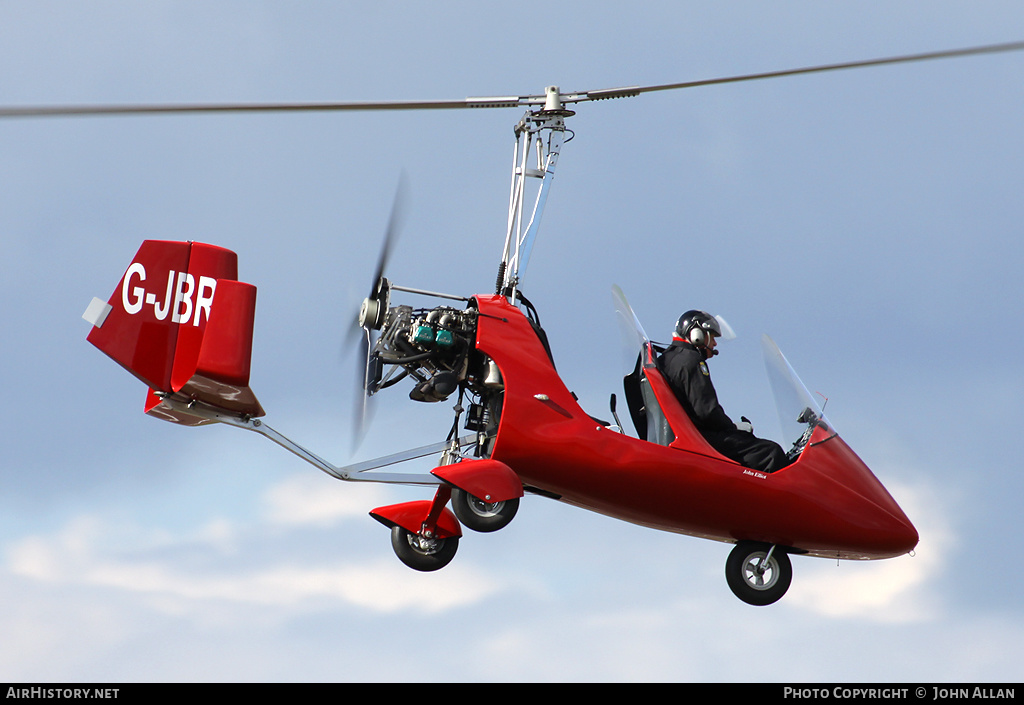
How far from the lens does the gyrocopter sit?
1274cm

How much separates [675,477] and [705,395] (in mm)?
980

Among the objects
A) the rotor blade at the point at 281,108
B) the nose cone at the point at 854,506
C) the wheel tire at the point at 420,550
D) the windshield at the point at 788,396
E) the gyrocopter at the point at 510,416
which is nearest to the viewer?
the rotor blade at the point at 281,108

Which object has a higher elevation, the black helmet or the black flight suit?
the black helmet

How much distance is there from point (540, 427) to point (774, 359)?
12.7 ft

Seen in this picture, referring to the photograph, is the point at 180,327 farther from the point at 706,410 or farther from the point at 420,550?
the point at 706,410

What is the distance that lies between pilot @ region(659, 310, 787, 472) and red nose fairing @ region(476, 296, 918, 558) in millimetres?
176

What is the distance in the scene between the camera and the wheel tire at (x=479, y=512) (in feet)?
42.5

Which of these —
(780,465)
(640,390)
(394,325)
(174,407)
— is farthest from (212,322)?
(780,465)

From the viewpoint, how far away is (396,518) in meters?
14.6

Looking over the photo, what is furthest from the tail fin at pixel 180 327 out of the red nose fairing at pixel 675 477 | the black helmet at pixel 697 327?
the black helmet at pixel 697 327

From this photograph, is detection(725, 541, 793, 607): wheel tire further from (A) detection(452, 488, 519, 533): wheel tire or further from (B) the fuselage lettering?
(B) the fuselage lettering

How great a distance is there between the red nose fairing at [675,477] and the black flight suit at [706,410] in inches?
6.5

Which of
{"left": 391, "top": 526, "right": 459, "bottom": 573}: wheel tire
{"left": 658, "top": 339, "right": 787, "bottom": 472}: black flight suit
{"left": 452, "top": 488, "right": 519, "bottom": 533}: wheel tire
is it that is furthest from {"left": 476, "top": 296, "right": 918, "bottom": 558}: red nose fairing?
{"left": 391, "top": 526, "right": 459, "bottom": 573}: wheel tire

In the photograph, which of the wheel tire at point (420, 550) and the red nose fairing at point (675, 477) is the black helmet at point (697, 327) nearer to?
the red nose fairing at point (675, 477)
